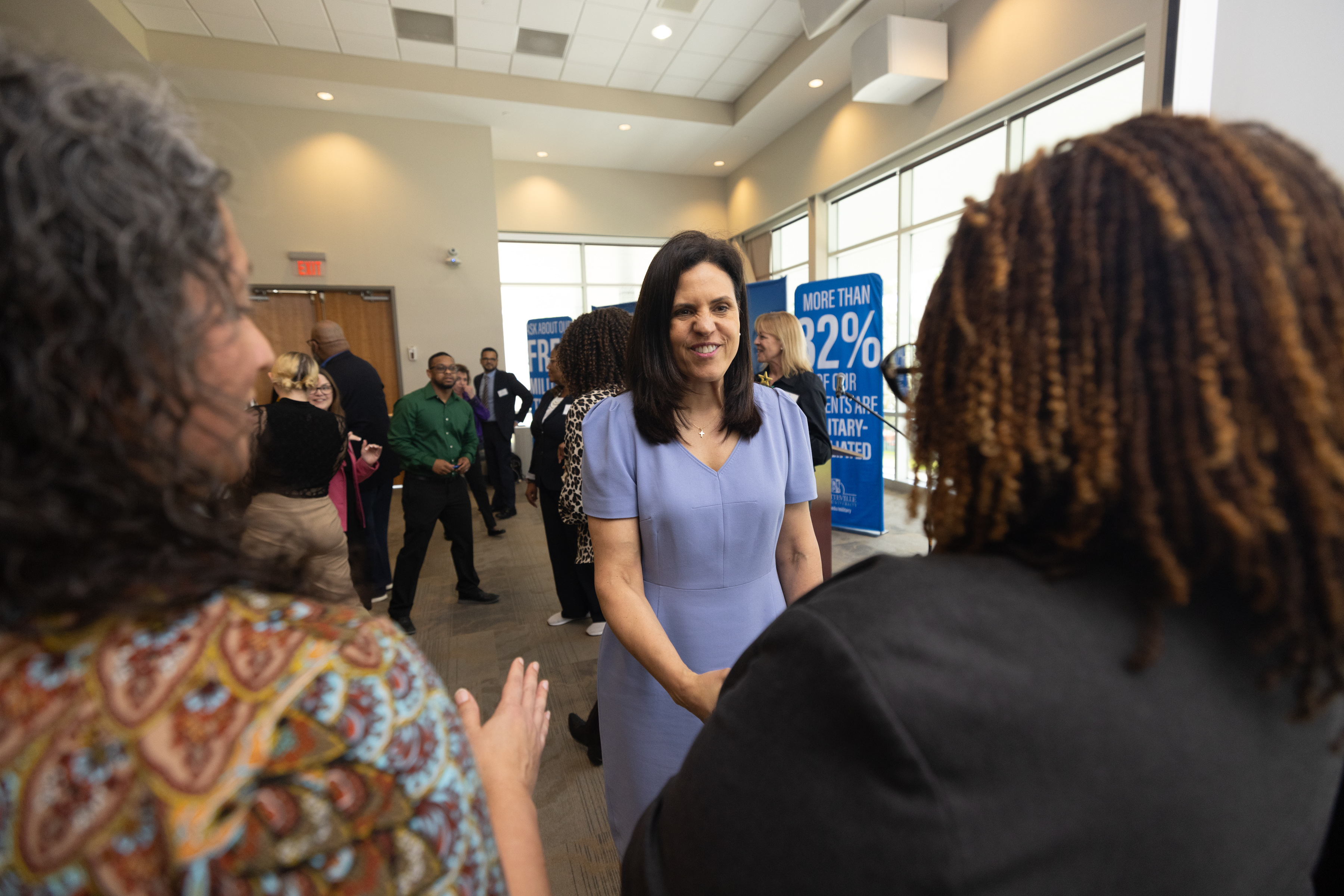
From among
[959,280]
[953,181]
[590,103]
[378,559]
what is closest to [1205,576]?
[959,280]

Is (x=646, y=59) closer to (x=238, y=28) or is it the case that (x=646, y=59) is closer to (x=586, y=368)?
(x=238, y=28)

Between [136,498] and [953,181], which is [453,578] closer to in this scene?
[136,498]

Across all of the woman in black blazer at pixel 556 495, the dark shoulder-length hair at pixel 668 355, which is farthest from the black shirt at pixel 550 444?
the dark shoulder-length hair at pixel 668 355

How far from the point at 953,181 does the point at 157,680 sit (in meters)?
6.94

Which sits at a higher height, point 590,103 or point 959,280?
point 590,103

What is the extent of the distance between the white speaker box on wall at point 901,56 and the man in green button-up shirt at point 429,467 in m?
4.64

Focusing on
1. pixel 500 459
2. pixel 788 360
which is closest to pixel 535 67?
pixel 500 459

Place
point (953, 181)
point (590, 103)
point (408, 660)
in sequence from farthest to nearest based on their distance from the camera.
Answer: point (590, 103)
point (953, 181)
point (408, 660)

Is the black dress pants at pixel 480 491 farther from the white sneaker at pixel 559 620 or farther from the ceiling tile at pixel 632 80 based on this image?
the ceiling tile at pixel 632 80

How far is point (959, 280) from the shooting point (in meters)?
0.53

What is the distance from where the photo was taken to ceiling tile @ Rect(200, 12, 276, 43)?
5.63 metres

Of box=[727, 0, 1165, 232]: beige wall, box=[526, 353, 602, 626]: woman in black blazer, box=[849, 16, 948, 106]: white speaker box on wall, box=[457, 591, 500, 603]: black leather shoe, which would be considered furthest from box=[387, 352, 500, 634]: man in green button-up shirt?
box=[849, 16, 948, 106]: white speaker box on wall

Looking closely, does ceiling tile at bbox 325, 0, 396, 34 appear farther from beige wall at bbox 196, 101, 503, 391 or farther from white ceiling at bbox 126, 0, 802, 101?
beige wall at bbox 196, 101, 503, 391

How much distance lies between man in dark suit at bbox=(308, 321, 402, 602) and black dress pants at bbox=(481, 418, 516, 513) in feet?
7.15
